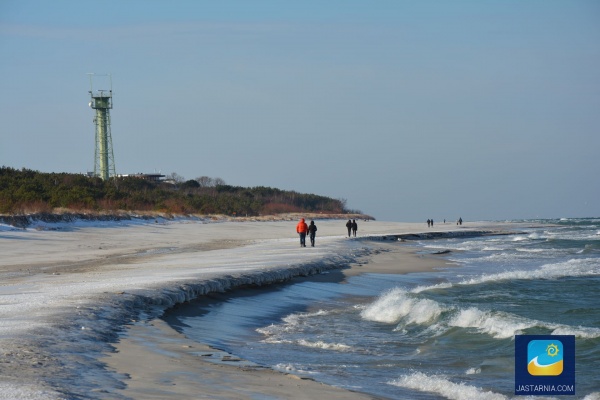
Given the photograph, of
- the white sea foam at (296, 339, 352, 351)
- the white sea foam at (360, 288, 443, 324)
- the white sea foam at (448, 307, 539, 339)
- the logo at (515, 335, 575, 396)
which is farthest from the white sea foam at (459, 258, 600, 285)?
the logo at (515, 335, 575, 396)

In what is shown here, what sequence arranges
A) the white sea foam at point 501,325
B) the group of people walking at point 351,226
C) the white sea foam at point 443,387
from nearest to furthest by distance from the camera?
the white sea foam at point 443,387 < the white sea foam at point 501,325 < the group of people walking at point 351,226

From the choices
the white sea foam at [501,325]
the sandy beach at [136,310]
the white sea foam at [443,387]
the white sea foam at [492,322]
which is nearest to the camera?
the sandy beach at [136,310]

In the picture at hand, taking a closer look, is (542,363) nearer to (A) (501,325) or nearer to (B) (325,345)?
(B) (325,345)

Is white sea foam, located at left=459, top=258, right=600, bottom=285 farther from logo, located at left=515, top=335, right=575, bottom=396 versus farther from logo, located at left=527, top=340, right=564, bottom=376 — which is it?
logo, located at left=527, top=340, right=564, bottom=376

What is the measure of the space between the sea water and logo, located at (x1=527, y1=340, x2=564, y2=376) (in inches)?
72.0

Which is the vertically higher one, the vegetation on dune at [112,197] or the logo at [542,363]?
the vegetation on dune at [112,197]

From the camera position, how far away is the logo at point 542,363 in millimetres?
7719

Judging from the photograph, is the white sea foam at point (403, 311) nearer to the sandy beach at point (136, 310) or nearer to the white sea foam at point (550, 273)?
the sandy beach at point (136, 310)

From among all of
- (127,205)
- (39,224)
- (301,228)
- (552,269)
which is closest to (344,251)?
(301,228)

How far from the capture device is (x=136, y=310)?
1370cm

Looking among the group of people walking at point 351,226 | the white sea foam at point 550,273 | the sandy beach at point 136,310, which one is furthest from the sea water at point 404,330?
the group of people walking at point 351,226

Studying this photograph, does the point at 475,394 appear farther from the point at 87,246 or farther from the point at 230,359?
the point at 87,246

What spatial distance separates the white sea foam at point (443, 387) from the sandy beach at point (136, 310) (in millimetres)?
1169

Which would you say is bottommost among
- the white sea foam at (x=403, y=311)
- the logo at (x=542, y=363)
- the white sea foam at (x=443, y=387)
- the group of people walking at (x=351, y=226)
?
the white sea foam at (x=443, y=387)
